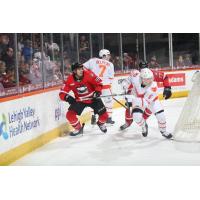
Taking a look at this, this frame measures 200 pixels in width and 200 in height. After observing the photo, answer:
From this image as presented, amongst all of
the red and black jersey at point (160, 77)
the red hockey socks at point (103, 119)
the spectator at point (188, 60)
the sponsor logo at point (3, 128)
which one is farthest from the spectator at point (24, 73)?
the spectator at point (188, 60)

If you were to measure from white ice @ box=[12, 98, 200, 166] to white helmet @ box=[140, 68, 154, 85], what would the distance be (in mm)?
229

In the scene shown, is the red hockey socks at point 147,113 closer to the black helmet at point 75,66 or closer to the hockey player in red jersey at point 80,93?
the hockey player in red jersey at point 80,93

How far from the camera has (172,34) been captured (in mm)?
5363

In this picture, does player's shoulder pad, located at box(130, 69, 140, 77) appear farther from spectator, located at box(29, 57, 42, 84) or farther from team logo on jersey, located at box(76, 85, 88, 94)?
spectator, located at box(29, 57, 42, 84)

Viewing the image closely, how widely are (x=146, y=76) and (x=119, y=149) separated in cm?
73

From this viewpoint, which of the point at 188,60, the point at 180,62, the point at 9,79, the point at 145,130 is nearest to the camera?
the point at 9,79

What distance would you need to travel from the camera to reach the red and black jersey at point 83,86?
18.3ft

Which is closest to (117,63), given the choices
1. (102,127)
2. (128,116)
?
(128,116)

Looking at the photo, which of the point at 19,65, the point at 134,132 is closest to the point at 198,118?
the point at 134,132

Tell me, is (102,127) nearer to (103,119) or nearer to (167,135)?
(103,119)

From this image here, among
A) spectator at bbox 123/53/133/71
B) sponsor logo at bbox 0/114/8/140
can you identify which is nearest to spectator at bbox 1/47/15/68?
sponsor logo at bbox 0/114/8/140

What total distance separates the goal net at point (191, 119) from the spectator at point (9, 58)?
1449mm

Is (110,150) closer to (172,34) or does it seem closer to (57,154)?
(57,154)

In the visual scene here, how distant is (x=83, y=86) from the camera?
5641 millimetres
